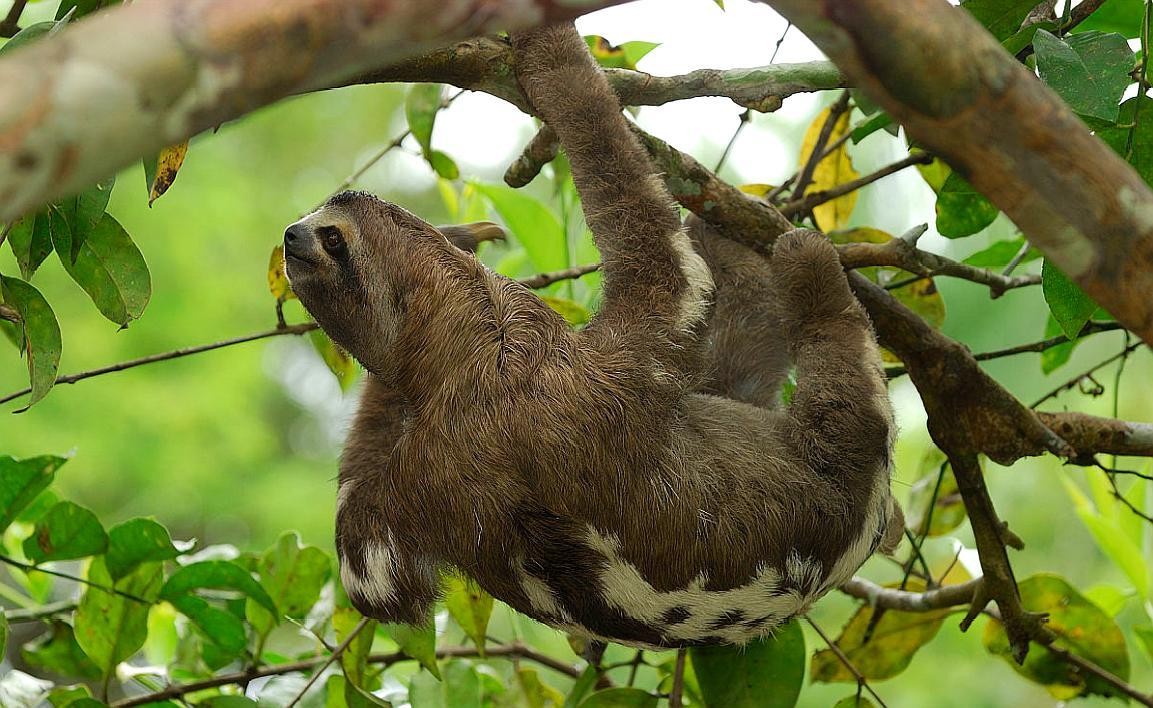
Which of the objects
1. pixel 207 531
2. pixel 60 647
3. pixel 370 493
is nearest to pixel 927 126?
pixel 370 493

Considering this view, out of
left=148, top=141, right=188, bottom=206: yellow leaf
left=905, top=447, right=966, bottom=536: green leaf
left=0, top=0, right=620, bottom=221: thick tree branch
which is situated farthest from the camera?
left=905, top=447, right=966, bottom=536: green leaf

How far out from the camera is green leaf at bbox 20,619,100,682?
3248 mm

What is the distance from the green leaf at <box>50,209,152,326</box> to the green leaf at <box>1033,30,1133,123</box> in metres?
2.02

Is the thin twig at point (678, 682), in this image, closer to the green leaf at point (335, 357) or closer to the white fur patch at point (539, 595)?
A: the white fur patch at point (539, 595)

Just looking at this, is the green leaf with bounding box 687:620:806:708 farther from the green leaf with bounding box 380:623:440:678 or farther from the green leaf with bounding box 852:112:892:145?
the green leaf with bounding box 852:112:892:145

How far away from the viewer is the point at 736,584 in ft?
9.14

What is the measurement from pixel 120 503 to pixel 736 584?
1009 cm

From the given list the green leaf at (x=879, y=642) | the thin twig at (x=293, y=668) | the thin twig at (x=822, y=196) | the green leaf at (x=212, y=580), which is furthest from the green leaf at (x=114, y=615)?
the thin twig at (x=822, y=196)

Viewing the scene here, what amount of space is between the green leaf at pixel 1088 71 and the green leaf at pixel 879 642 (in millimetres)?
1858

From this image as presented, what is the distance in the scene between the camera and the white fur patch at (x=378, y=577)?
2906mm

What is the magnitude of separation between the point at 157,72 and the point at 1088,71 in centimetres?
171

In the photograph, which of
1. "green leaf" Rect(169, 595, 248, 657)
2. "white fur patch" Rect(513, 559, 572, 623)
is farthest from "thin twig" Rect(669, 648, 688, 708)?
"green leaf" Rect(169, 595, 248, 657)

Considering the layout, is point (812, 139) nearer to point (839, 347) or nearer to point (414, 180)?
point (839, 347)

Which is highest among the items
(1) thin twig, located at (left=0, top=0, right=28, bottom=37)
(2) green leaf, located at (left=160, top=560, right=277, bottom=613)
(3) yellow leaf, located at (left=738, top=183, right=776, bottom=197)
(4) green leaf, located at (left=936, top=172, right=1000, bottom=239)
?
(3) yellow leaf, located at (left=738, top=183, right=776, bottom=197)
